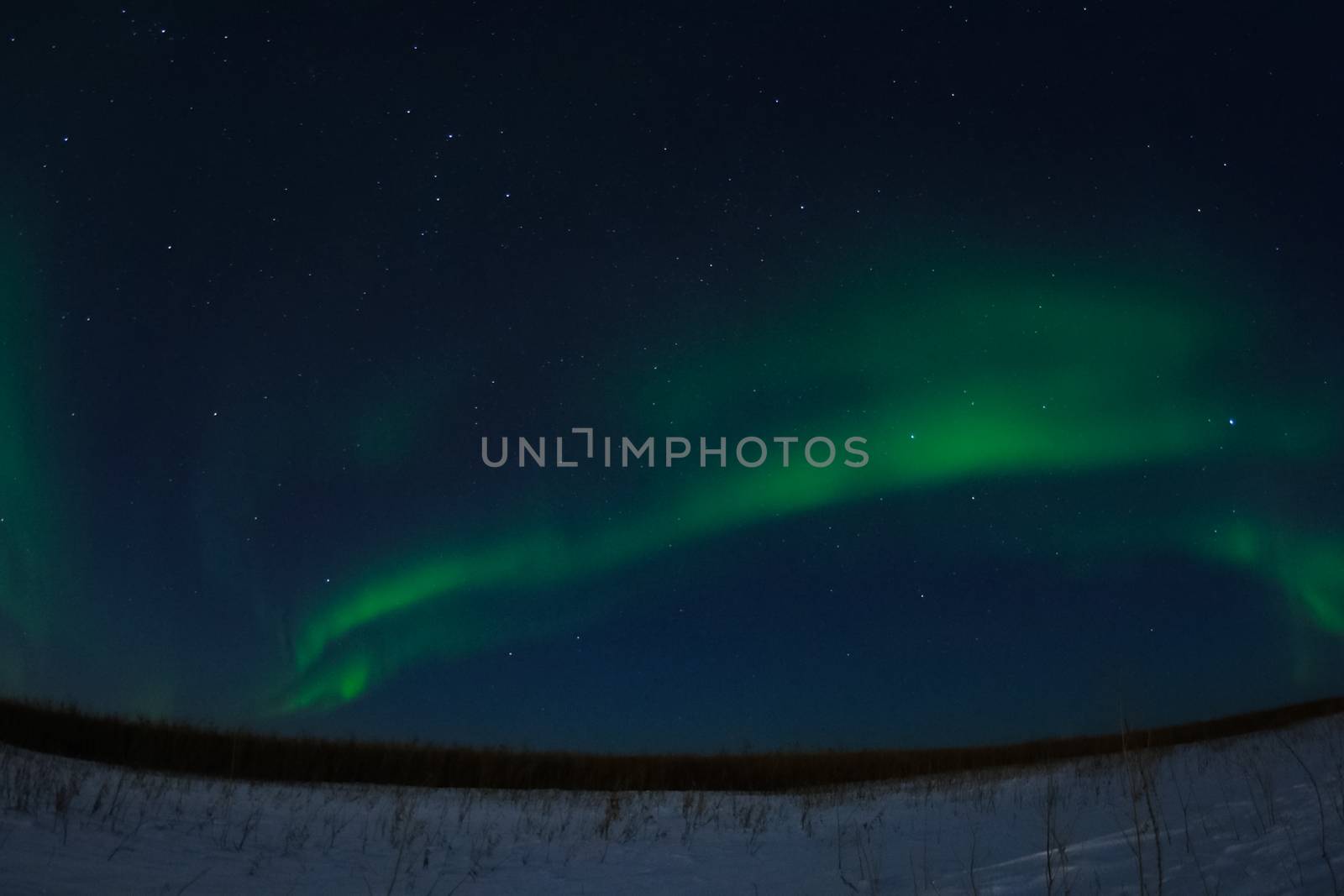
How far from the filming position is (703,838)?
9227 mm

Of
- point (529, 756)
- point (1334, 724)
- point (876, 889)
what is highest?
point (876, 889)

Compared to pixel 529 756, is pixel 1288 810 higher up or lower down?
higher up

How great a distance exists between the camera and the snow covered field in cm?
573

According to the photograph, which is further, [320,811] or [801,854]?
[320,811]

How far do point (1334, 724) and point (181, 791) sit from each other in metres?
17.6

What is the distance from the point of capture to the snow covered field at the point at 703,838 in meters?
5.73

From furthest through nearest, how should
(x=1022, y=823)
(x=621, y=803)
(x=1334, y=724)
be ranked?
(x=1334, y=724)
(x=621, y=803)
(x=1022, y=823)

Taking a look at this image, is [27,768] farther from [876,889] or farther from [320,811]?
[876,889]

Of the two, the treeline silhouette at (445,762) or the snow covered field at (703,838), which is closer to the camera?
the snow covered field at (703,838)

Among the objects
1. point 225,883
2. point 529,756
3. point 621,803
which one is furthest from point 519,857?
point 529,756

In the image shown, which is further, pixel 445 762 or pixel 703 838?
pixel 445 762

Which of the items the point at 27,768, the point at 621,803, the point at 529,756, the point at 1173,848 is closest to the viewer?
the point at 1173,848

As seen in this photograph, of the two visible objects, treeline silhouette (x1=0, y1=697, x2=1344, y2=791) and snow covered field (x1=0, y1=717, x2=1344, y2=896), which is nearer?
snow covered field (x1=0, y1=717, x2=1344, y2=896)

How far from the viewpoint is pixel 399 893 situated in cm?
647
